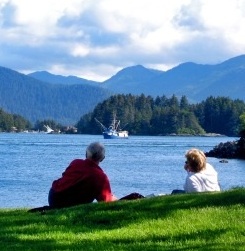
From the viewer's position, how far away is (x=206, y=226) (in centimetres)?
1053

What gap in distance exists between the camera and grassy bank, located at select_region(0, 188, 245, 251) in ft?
32.0

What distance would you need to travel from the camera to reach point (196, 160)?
43.3ft

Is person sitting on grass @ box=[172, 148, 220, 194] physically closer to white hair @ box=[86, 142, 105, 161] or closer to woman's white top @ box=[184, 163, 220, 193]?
woman's white top @ box=[184, 163, 220, 193]

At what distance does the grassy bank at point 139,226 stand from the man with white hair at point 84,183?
2.22 ft

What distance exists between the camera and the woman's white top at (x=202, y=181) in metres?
13.2

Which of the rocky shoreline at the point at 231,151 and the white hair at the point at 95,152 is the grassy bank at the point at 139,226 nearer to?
the white hair at the point at 95,152

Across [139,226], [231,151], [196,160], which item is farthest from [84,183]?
[231,151]

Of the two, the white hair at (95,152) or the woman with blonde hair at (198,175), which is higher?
the white hair at (95,152)

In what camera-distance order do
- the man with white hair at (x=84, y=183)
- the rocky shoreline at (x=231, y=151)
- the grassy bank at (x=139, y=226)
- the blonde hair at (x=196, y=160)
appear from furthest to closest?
the rocky shoreline at (x=231, y=151) → the blonde hair at (x=196, y=160) → the man with white hair at (x=84, y=183) → the grassy bank at (x=139, y=226)

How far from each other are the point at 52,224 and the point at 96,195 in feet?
6.13

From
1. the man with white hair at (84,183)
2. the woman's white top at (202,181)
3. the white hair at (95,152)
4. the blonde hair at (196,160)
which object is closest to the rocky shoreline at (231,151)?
the woman's white top at (202,181)

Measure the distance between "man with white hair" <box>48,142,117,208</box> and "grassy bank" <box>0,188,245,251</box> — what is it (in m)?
0.68

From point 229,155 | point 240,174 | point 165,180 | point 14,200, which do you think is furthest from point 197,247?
point 229,155

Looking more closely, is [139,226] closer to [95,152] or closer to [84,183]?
[84,183]
